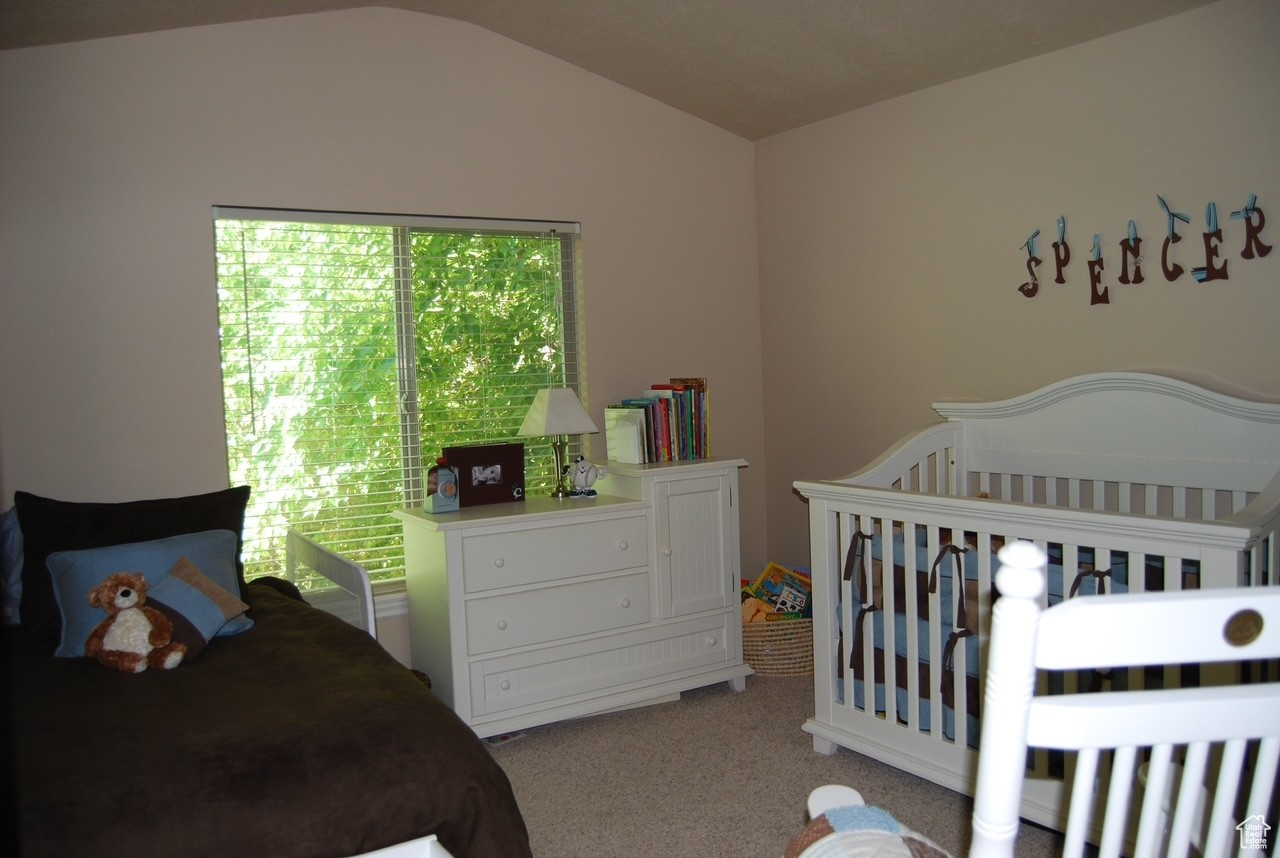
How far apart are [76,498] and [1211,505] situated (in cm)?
330

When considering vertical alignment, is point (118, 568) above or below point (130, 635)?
above

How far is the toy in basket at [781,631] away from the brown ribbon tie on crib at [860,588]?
807 mm

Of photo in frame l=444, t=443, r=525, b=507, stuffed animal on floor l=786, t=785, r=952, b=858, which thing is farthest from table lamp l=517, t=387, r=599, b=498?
stuffed animal on floor l=786, t=785, r=952, b=858

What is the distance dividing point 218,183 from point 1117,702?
120 inches

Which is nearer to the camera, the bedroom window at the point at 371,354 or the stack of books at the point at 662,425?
the bedroom window at the point at 371,354

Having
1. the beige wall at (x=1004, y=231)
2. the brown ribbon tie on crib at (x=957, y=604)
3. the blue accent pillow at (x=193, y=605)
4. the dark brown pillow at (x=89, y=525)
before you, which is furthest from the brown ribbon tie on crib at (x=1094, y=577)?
the dark brown pillow at (x=89, y=525)

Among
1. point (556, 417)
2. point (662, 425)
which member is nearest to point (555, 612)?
point (556, 417)

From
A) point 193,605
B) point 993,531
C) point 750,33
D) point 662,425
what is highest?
point 750,33

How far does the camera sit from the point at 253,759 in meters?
1.61

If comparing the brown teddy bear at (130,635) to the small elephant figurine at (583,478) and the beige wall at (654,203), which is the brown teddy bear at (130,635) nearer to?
the beige wall at (654,203)

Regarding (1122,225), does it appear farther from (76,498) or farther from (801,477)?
(76,498)

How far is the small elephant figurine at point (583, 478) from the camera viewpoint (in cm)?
347

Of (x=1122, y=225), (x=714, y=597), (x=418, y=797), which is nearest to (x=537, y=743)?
(x=714, y=597)

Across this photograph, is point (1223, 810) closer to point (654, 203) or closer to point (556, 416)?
point (556, 416)
